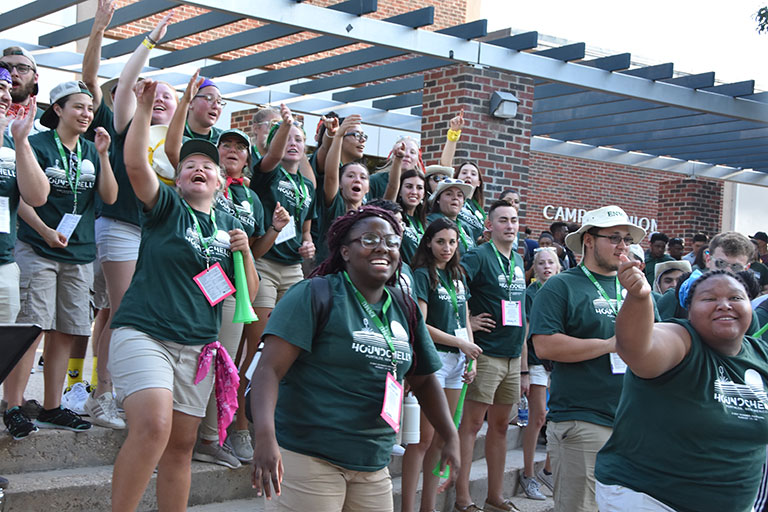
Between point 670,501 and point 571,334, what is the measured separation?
4.26 ft

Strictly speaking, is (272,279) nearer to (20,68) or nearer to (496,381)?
(496,381)

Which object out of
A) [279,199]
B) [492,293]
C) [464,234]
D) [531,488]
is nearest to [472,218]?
[464,234]

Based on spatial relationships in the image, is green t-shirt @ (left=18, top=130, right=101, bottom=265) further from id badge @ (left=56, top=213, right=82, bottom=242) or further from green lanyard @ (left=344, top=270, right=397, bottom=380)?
green lanyard @ (left=344, top=270, right=397, bottom=380)

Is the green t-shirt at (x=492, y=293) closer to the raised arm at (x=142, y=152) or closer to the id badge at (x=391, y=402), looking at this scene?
the raised arm at (x=142, y=152)

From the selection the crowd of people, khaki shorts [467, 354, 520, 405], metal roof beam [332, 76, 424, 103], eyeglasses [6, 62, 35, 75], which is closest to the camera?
the crowd of people

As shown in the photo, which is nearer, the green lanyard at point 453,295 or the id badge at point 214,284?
the id badge at point 214,284

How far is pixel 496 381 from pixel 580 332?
1640 mm

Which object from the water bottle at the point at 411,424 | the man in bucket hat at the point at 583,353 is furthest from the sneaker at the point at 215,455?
the man in bucket hat at the point at 583,353

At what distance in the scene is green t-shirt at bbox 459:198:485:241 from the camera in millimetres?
6996

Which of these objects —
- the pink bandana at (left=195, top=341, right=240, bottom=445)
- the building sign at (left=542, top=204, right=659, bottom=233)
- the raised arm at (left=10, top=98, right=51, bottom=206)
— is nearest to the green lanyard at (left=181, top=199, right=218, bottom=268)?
the pink bandana at (left=195, top=341, right=240, bottom=445)

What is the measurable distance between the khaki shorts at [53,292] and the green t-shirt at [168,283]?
3.39ft

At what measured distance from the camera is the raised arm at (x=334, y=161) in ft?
19.8

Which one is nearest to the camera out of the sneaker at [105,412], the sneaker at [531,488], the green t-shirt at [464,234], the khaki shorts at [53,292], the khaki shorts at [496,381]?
the khaki shorts at [53,292]

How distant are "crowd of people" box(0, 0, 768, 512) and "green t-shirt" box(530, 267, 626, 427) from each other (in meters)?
0.01
